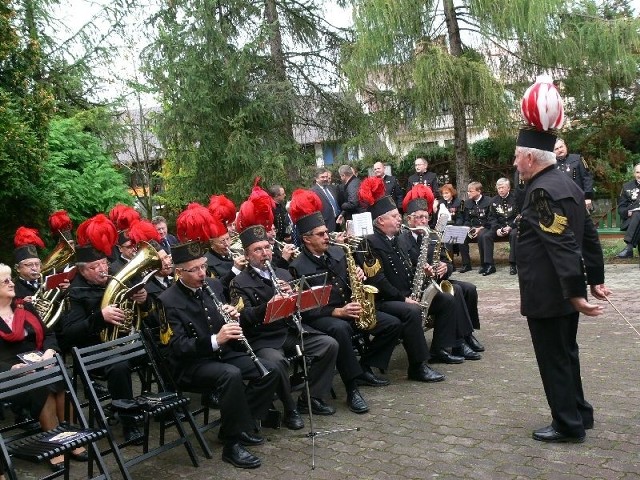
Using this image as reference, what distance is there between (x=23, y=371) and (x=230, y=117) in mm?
12074

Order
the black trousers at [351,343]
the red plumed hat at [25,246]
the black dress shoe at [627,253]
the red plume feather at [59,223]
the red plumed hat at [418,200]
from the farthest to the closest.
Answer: the black dress shoe at [627,253] → the red plume feather at [59,223] → the red plumed hat at [418,200] → the red plumed hat at [25,246] → the black trousers at [351,343]

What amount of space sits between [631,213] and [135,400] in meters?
10.4

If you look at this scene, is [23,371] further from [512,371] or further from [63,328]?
[512,371]

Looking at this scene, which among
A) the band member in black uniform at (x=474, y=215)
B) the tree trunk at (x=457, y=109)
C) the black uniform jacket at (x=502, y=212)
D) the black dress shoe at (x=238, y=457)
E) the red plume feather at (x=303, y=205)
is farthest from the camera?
the tree trunk at (x=457, y=109)

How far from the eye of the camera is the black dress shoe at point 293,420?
574 centimetres

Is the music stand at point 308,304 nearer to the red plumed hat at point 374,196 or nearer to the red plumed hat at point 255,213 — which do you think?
the red plumed hat at point 255,213

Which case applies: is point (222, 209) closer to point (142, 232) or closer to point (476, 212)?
point (142, 232)

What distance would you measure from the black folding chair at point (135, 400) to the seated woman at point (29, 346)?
28cm

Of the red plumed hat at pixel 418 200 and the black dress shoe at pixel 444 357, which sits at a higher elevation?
the red plumed hat at pixel 418 200

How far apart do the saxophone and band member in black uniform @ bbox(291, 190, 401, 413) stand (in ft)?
0.16

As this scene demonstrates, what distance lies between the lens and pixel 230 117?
52.5 feet

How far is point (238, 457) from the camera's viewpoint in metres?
5.04

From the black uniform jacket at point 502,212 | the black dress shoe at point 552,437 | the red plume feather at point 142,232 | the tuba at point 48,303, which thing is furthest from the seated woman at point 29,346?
the black uniform jacket at point 502,212

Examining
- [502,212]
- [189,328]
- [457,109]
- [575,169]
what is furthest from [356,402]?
[457,109]
